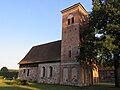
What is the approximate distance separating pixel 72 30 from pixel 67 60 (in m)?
6.38

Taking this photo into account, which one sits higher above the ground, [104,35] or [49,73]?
[104,35]

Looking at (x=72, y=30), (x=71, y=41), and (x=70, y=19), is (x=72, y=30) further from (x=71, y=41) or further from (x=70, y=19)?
(x=70, y=19)

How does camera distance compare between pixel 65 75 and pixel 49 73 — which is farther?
pixel 49 73

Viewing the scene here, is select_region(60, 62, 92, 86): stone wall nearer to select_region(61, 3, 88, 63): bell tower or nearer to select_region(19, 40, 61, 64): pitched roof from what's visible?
select_region(61, 3, 88, 63): bell tower

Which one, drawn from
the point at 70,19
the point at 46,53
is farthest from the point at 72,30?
the point at 46,53

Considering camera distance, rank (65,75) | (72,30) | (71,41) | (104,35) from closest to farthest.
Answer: (104,35)
(65,75)
(71,41)
(72,30)

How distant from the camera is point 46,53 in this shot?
131ft

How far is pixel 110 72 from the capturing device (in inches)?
2206

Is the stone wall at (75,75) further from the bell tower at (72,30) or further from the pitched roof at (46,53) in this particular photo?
the pitched roof at (46,53)

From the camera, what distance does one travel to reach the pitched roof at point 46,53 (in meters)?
36.4

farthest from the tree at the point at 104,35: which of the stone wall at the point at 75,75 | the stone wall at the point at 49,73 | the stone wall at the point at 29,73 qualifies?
the stone wall at the point at 29,73

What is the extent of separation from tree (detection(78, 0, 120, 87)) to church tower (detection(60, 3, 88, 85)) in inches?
142

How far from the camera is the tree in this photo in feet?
79.3

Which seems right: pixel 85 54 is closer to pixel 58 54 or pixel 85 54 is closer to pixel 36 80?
pixel 58 54
